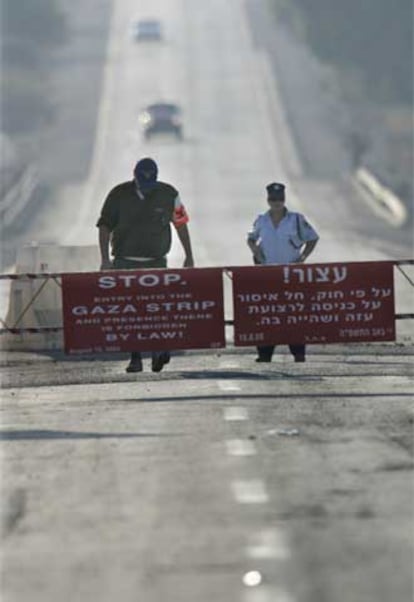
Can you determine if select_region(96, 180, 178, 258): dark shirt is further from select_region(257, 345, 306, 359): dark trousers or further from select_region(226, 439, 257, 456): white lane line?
select_region(226, 439, 257, 456): white lane line

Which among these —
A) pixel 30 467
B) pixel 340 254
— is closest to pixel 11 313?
pixel 30 467

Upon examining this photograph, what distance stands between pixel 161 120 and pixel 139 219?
253ft

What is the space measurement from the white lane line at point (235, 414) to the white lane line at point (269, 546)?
3.64 m

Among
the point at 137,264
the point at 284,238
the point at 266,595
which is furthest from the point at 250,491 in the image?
the point at 284,238

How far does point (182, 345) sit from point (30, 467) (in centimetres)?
603

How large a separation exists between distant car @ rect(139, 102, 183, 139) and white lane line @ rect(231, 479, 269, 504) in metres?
84.0

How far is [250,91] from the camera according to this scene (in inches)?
4154

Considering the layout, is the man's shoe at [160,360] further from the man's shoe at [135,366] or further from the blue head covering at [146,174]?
the blue head covering at [146,174]

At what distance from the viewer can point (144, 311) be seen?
16.3 metres

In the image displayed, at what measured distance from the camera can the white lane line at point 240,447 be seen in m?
10.6

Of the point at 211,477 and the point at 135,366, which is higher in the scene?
the point at 135,366

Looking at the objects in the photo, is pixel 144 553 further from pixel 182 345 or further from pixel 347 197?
pixel 347 197

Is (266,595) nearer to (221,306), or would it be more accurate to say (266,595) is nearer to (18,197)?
(221,306)

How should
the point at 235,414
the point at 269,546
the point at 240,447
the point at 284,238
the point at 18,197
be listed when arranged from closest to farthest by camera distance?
the point at 269,546
the point at 240,447
the point at 235,414
the point at 284,238
the point at 18,197
